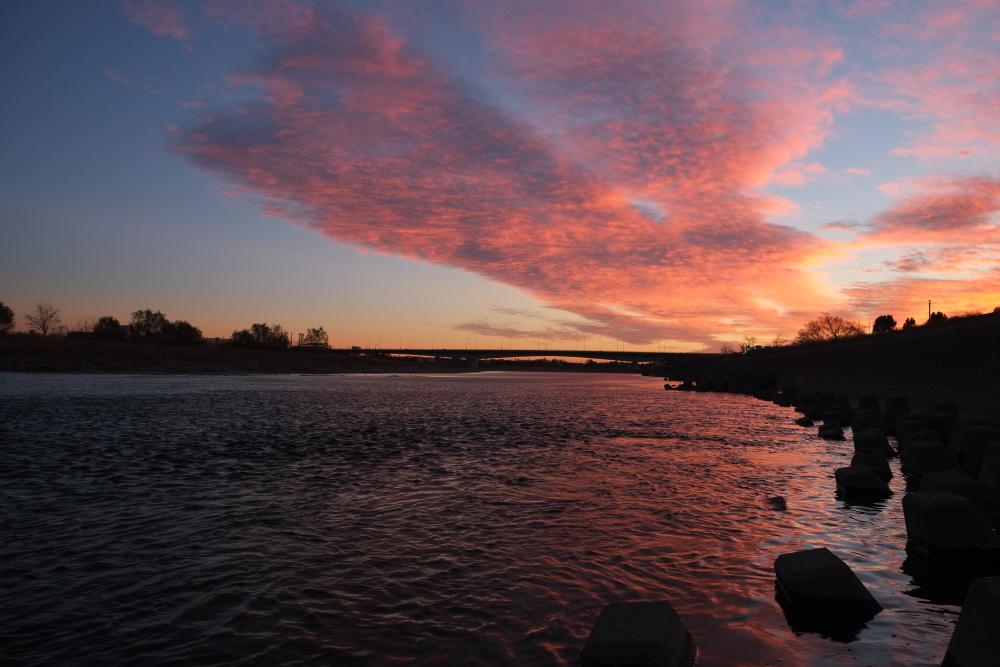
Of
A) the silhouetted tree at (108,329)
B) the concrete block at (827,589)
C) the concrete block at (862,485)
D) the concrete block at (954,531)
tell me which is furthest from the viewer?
the silhouetted tree at (108,329)

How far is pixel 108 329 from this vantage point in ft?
539

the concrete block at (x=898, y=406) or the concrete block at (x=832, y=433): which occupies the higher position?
the concrete block at (x=898, y=406)

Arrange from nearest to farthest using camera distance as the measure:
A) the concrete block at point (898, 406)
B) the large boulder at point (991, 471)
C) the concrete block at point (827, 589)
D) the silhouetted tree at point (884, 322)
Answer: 1. the concrete block at point (827, 589)
2. the large boulder at point (991, 471)
3. the concrete block at point (898, 406)
4. the silhouetted tree at point (884, 322)

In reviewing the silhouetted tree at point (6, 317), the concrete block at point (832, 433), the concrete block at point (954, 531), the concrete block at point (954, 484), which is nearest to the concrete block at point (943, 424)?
the concrete block at point (832, 433)

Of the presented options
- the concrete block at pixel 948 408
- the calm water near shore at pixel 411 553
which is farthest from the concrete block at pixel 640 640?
the concrete block at pixel 948 408

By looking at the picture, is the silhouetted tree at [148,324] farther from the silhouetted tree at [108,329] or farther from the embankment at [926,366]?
the embankment at [926,366]

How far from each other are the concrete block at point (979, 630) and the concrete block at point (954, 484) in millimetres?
5378

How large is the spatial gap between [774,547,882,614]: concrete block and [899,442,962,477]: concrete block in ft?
27.3

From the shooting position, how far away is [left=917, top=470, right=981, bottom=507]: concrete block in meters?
10.0

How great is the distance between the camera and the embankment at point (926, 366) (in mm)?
25953

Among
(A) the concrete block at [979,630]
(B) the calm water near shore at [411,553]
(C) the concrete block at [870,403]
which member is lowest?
(B) the calm water near shore at [411,553]

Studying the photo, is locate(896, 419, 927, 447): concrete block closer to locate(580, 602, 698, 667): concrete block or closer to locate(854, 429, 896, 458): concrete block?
locate(854, 429, 896, 458): concrete block

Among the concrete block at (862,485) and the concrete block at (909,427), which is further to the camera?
the concrete block at (909,427)

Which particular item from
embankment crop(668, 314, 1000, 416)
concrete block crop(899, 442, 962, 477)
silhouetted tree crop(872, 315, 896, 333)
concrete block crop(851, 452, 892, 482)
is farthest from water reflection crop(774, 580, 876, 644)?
silhouetted tree crop(872, 315, 896, 333)
